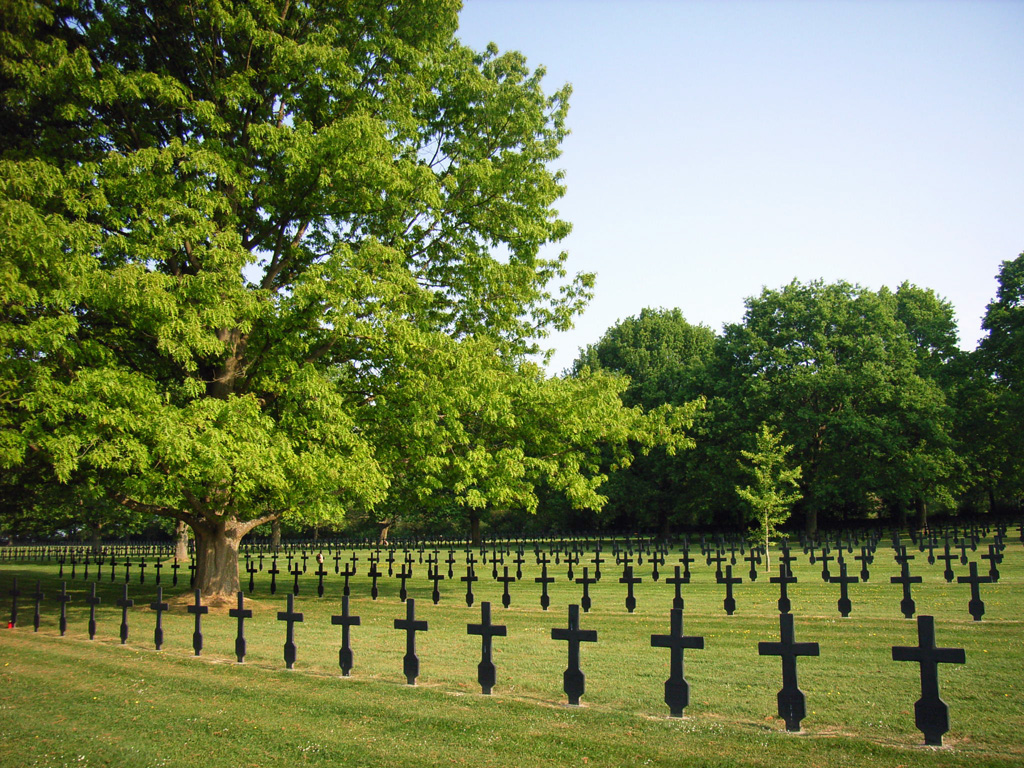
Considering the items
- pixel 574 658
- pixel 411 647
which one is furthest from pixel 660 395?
pixel 574 658

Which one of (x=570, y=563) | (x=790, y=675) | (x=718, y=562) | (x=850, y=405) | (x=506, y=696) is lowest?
(x=570, y=563)

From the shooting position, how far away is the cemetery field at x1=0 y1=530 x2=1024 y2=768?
232 inches

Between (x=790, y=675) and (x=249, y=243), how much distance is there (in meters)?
15.1

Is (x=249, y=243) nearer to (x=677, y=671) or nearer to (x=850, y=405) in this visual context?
(x=677, y=671)

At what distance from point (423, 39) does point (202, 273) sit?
26.5ft

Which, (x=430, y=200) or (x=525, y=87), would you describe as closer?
(x=430, y=200)

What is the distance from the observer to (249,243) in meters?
Answer: 17.5

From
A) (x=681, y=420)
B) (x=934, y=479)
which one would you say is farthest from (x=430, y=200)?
(x=934, y=479)

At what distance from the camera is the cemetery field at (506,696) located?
19.4 ft

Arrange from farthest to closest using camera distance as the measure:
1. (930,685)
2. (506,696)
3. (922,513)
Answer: (922,513) → (506,696) → (930,685)

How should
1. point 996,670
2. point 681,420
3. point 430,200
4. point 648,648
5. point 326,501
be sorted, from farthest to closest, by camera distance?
point 681,420
point 430,200
point 326,501
point 648,648
point 996,670

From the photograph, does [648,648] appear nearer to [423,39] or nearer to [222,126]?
[222,126]

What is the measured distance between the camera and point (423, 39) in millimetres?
17500

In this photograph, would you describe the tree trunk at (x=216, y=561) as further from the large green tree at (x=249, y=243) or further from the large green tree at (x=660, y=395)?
the large green tree at (x=660, y=395)
